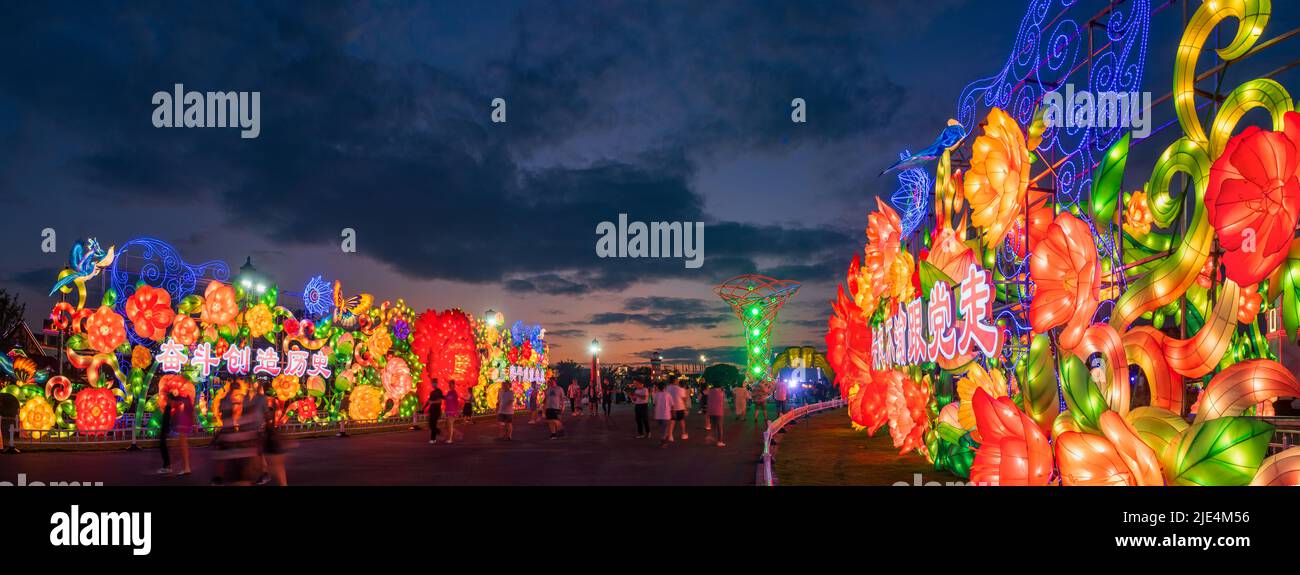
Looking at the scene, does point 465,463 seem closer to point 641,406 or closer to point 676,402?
point 676,402

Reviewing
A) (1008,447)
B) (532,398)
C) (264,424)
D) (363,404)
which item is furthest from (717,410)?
(532,398)

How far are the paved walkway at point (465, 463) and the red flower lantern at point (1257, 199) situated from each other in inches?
276

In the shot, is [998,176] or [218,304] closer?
[998,176]

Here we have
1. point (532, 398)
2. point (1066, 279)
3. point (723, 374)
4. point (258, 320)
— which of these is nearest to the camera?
point (1066, 279)

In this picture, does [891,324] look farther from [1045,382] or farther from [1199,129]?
[1199,129]

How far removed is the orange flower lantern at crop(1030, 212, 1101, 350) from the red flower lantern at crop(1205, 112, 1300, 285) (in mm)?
1606

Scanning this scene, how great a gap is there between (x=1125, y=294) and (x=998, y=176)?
264 cm

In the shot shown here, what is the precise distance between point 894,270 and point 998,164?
667cm

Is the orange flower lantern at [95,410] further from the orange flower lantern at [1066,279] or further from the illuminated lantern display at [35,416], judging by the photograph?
the orange flower lantern at [1066,279]

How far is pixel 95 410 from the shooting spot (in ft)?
58.4

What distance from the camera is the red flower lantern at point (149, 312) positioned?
60.8ft

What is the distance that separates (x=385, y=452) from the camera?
16109 millimetres

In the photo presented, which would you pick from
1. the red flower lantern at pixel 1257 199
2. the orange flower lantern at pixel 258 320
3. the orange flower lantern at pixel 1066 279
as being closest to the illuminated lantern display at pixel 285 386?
the orange flower lantern at pixel 258 320
